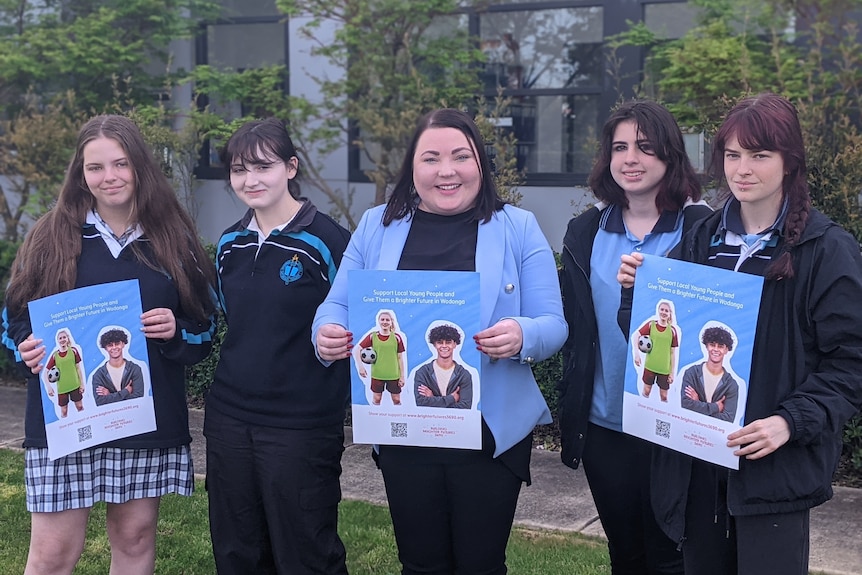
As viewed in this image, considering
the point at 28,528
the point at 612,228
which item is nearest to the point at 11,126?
the point at 28,528

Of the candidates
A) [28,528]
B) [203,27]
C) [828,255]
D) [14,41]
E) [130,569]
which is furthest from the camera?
[203,27]

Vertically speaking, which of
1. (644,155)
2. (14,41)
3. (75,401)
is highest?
(14,41)

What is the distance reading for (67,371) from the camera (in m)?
3.11

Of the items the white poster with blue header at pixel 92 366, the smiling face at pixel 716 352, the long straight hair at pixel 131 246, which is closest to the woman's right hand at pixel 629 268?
the smiling face at pixel 716 352

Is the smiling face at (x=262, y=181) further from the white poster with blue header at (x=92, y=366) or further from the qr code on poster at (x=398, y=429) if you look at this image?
the qr code on poster at (x=398, y=429)

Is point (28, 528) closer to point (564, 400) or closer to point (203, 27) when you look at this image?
point (564, 400)

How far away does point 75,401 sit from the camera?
10.3ft

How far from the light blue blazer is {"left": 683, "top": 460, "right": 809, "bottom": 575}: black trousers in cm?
56

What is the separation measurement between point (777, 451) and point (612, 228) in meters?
0.97

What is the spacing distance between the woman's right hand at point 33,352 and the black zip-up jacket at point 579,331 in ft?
5.62

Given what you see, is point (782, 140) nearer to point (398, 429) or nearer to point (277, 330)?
point (398, 429)

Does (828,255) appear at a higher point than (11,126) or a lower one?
lower

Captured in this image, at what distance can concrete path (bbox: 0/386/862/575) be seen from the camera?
4.48 m

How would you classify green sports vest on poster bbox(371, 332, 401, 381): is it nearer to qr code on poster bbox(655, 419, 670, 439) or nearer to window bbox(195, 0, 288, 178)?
qr code on poster bbox(655, 419, 670, 439)
